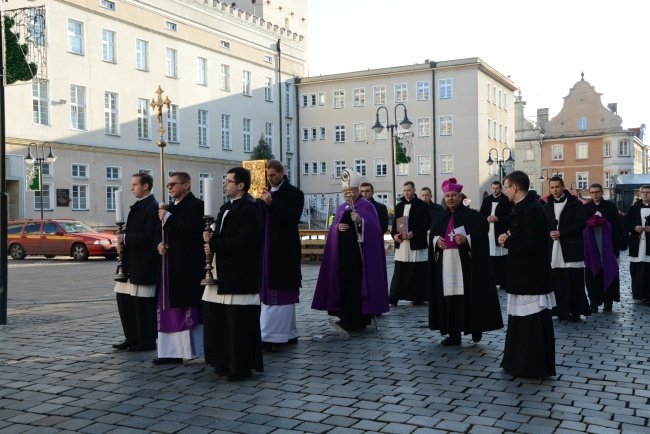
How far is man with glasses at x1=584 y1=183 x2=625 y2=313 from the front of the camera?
1118cm

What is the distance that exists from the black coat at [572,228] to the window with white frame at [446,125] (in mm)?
45040

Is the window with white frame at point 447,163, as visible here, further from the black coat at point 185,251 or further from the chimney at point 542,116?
the black coat at point 185,251

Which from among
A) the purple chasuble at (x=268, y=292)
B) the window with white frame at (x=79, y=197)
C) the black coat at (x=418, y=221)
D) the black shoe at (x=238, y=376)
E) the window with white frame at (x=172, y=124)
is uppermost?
the window with white frame at (x=172, y=124)

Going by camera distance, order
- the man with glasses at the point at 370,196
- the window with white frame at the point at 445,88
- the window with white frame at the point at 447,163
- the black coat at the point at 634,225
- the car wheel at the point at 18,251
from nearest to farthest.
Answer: the man with glasses at the point at 370,196, the black coat at the point at 634,225, the car wheel at the point at 18,251, the window with white frame at the point at 445,88, the window with white frame at the point at 447,163

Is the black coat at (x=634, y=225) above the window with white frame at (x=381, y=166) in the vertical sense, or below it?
below

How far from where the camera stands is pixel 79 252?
25547 millimetres

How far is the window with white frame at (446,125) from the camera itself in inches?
2141

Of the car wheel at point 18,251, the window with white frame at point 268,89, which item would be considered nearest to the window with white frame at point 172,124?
the window with white frame at point 268,89

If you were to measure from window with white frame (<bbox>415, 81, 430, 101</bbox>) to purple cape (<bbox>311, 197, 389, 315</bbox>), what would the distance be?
4696 centimetres

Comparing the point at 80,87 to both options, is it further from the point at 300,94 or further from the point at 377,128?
the point at 300,94

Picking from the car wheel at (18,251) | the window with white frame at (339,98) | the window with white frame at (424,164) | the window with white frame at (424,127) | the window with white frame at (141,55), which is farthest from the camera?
the window with white frame at (339,98)

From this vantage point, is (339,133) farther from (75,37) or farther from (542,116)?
(542,116)

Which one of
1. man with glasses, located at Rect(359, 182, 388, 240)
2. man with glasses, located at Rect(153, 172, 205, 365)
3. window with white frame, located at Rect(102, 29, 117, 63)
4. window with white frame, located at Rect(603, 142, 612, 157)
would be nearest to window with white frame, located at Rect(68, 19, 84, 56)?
window with white frame, located at Rect(102, 29, 117, 63)

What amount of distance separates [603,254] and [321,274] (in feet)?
17.3
